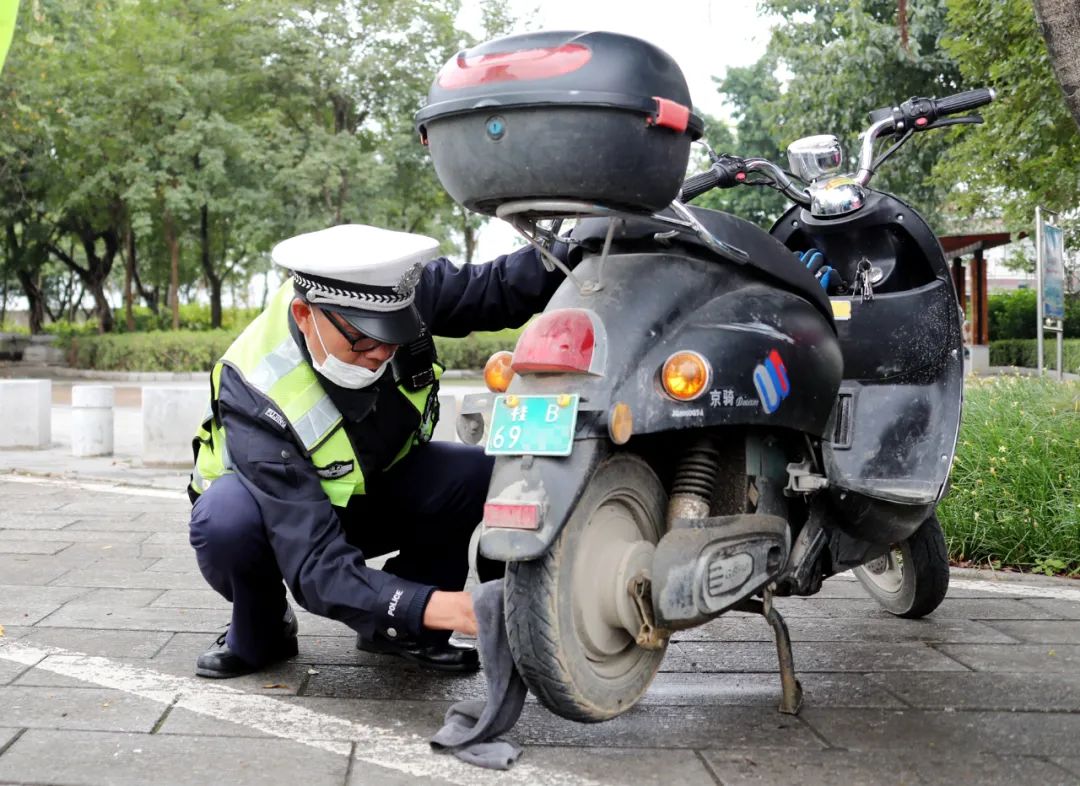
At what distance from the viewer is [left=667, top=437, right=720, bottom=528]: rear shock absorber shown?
2660 mm

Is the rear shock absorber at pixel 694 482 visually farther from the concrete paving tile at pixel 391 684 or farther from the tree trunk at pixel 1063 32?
the tree trunk at pixel 1063 32

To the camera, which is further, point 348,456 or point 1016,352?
point 1016,352

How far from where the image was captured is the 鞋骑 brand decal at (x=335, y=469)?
301 centimetres

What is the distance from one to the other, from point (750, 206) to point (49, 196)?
16.5 metres

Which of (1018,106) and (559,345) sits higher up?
(1018,106)

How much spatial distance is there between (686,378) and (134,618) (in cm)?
228

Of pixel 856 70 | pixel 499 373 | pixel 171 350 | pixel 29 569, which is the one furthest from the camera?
pixel 171 350

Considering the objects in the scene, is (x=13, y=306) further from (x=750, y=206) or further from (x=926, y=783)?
(x=926, y=783)

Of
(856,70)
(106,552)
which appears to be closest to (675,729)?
(106,552)

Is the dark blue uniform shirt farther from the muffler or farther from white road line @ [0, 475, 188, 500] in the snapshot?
white road line @ [0, 475, 188, 500]

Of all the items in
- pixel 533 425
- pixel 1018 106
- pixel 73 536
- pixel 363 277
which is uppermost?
pixel 1018 106

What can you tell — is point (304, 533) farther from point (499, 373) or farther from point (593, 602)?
point (593, 602)

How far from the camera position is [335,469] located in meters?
3.03

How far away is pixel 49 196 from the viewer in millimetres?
24906
